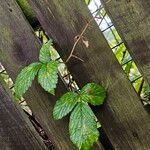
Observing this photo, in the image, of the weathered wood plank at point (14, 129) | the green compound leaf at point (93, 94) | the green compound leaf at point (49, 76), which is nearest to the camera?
the green compound leaf at point (49, 76)

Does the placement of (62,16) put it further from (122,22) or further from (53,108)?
(53,108)

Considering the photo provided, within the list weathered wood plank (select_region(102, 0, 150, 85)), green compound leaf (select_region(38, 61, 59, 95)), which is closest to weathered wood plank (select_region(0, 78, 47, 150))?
green compound leaf (select_region(38, 61, 59, 95))

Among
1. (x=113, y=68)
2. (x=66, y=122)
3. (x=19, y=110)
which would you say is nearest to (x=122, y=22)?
(x=113, y=68)

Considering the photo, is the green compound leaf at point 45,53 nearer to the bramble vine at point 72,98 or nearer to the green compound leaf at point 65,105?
the bramble vine at point 72,98

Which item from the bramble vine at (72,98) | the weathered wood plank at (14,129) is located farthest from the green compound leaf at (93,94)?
the weathered wood plank at (14,129)

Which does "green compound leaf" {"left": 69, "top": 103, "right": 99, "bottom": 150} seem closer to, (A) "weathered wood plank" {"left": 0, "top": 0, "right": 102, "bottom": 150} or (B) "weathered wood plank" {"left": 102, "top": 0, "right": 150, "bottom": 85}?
(A) "weathered wood plank" {"left": 0, "top": 0, "right": 102, "bottom": 150}

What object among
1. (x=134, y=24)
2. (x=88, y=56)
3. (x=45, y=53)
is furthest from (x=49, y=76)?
(x=134, y=24)
